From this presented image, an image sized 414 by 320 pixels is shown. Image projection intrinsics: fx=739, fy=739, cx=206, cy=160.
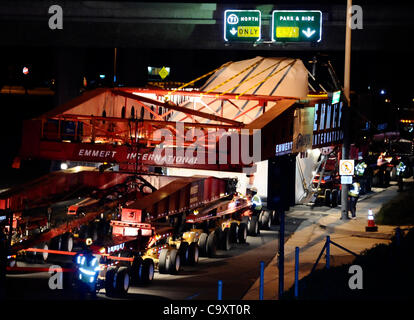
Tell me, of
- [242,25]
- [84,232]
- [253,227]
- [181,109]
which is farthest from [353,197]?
[242,25]

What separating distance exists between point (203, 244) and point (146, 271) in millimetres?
4090

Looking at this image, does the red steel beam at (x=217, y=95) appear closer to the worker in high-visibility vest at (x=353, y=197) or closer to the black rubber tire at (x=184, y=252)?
the black rubber tire at (x=184, y=252)

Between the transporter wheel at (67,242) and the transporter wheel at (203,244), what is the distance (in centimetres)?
360

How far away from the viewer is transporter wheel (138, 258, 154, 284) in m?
16.9

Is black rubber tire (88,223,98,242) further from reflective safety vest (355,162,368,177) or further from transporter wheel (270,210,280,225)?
reflective safety vest (355,162,368,177)

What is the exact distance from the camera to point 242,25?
116 ft

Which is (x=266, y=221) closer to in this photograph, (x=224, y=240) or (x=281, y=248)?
(x=224, y=240)

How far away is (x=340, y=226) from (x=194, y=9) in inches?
A: 579

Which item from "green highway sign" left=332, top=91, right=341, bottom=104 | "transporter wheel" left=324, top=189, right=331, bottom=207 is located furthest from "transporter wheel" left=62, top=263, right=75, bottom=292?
"transporter wheel" left=324, top=189, right=331, bottom=207

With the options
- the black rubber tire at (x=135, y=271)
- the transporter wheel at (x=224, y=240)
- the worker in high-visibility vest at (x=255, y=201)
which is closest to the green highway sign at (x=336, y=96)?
the worker in high-visibility vest at (x=255, y=201)

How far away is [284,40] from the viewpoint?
35.6m

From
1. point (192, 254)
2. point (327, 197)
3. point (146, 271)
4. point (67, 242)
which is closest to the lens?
point (146, 271)

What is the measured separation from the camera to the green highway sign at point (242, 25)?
3516 centimetres

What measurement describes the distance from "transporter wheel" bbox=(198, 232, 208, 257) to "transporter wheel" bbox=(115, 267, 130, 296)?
5281mm
